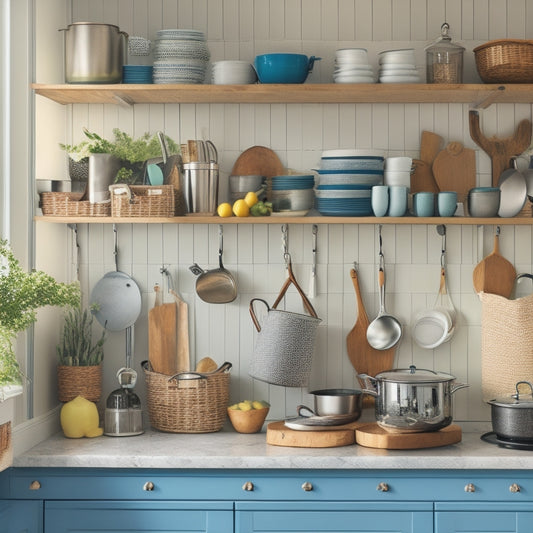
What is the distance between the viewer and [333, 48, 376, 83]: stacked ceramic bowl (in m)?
3.47

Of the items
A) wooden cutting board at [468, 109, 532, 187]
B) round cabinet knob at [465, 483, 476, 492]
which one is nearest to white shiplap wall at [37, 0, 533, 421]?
wooden cutting board at [468, 109, 532, 187]

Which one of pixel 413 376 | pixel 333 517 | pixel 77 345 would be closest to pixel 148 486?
pixel 333 517

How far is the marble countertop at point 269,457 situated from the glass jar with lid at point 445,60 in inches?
55.5

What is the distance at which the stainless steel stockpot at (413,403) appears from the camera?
10.7ft

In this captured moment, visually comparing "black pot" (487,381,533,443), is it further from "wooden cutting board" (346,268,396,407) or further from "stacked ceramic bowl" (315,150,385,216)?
"stacked ceramic bowl" (315,150,385,216)

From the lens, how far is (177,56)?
349 centimetres

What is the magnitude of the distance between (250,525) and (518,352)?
4.24 ft

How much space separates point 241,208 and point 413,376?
35.9 inches

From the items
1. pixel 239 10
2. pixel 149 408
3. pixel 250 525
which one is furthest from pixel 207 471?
pixel 239 10

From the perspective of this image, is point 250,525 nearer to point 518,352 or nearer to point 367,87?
point 518,352

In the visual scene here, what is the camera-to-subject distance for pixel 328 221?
348 cm

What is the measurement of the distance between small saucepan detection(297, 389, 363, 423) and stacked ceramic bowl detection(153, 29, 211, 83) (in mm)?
1326

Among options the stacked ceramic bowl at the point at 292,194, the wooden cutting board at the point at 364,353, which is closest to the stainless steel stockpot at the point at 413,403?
the wooden cutting board at the point at 364,353

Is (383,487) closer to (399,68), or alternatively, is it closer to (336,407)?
(336,407)
